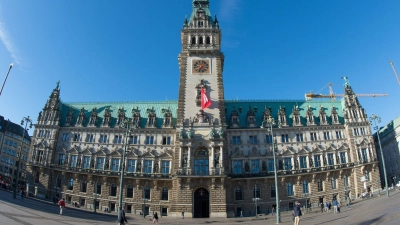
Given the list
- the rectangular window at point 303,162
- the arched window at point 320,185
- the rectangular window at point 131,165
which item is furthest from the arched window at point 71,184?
the arched window at point 320,185

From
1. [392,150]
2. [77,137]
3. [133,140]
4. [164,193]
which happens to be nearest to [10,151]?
[77,137]

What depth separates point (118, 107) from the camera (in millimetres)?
77125

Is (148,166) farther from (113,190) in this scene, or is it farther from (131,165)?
(113,190)

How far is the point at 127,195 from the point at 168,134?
53.4 feet

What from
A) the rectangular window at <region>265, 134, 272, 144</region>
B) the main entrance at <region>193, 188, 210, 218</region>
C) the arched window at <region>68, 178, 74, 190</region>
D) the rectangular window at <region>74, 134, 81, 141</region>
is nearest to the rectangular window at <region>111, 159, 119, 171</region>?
the arched window at <region>68, 178, 74, 190</region>

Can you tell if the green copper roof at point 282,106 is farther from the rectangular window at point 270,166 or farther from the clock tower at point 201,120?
the rectangular window at point 270,166

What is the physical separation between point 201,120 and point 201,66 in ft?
46.4

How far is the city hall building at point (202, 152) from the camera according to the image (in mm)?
60938

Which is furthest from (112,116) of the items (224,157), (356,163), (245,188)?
(356,163)

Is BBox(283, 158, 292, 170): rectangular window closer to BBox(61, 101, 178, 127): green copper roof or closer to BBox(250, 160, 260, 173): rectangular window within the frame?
BBox(250, 160, 260, 173): rectangular window

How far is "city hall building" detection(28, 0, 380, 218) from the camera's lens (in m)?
60.9

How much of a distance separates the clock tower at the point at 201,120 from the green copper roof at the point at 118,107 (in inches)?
360

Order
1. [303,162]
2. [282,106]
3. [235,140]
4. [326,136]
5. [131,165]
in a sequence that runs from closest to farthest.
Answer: [303,162], [131,165], [235,140], [326,136], [282,106]

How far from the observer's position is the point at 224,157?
199 feet
